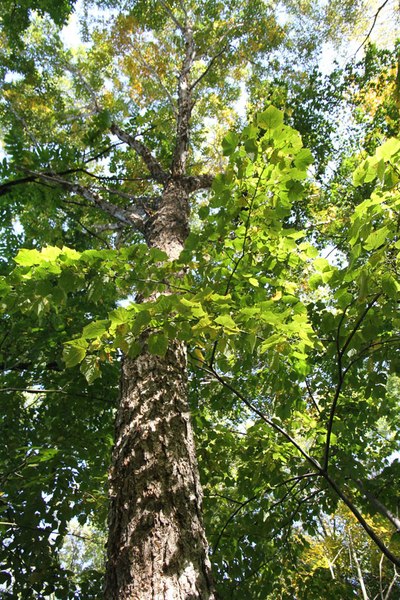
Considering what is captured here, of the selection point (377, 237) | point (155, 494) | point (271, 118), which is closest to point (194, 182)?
point (271, 118)

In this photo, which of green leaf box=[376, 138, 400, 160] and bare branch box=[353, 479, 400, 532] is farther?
bare branch box=[353, 479, 400, 532]

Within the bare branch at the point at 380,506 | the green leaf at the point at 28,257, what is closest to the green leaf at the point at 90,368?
the green leaf at the point at 28,257

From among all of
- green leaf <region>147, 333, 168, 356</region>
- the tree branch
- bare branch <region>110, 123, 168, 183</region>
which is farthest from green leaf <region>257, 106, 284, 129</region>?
bare branch <region>110, 123, 168, 183</region>

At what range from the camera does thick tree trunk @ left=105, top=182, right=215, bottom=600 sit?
1.38 metres

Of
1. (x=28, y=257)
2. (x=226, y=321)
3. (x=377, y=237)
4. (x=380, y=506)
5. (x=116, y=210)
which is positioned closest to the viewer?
(x=377, y=237)

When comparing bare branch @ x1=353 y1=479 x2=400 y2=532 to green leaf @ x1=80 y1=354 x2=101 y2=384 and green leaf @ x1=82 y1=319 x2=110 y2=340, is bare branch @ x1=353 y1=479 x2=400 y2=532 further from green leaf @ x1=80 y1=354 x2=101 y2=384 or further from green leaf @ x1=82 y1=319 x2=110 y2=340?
green leaf @ x1=82 y1=319 x2=110 y2=340

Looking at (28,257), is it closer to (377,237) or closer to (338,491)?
(377,237)

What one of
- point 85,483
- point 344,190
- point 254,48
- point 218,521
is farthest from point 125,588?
point 254,48

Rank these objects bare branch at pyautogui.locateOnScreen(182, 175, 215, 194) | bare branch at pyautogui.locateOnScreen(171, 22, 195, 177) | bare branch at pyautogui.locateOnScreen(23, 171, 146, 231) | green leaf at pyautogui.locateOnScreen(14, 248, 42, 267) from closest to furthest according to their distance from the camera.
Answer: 1. green leaf at pyautogui.locateOnScreen(14, 248, 42, 267)
2. bare branch at pyautogui.locateOnScreen(23, 171, 146, 231)
3. bare branch at pyautogui.locateOnScreen(182, 175, 215, 194)
4. bare branch at pyautogui.locateOnScreen(171, 22, 195, 177)

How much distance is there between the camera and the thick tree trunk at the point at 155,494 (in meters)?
1.38

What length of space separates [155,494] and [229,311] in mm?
865

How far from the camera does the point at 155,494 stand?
1615 millimetres

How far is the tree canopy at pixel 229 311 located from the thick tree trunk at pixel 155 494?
12.6 inches

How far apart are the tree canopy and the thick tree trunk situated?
32cm
